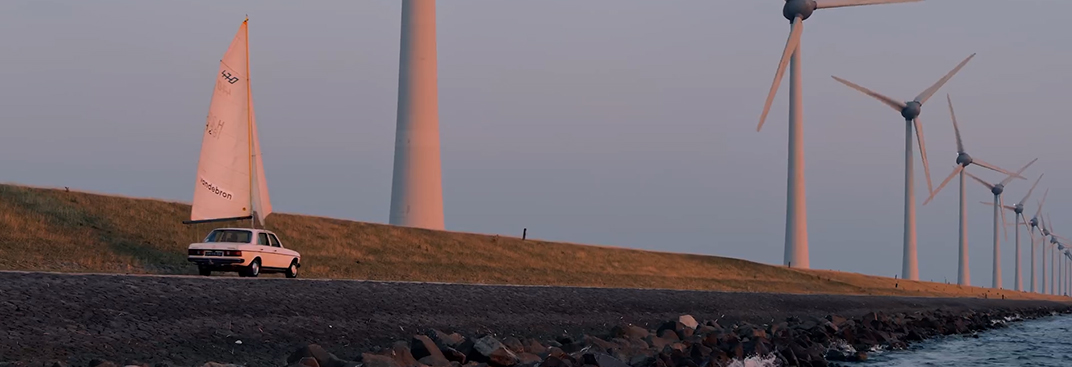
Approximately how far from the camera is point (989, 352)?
38.6 m

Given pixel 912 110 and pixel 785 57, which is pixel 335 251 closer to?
pixel 785 57

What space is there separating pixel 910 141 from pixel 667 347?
313 feet

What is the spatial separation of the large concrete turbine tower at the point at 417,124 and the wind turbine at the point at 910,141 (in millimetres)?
53097

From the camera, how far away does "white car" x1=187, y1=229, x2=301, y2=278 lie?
1296 inches

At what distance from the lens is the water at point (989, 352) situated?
111 feet

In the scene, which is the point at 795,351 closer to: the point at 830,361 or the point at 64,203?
the point at 830,361

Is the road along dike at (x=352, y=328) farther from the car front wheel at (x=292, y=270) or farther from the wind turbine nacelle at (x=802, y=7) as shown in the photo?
the wind turbine nacelle at (x=802, y=7)

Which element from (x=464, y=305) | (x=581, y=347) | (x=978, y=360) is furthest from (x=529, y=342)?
(x=978, y=360)

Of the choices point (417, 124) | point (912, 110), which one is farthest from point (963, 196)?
point (417, 124)

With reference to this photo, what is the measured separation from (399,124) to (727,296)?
26613 mm

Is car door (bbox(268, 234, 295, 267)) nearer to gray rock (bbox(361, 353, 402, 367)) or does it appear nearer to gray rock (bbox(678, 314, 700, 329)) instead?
gray rock (bbox(678, 314, 700, 329))

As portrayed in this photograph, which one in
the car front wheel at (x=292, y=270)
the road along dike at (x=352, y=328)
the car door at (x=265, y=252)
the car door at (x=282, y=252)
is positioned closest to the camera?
the road along dike at (x=352, y=328)

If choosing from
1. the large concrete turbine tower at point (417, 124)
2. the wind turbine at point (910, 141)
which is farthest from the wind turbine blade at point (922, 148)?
the large concrete turbine tower at point (417, 124)

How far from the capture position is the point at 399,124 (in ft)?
222
